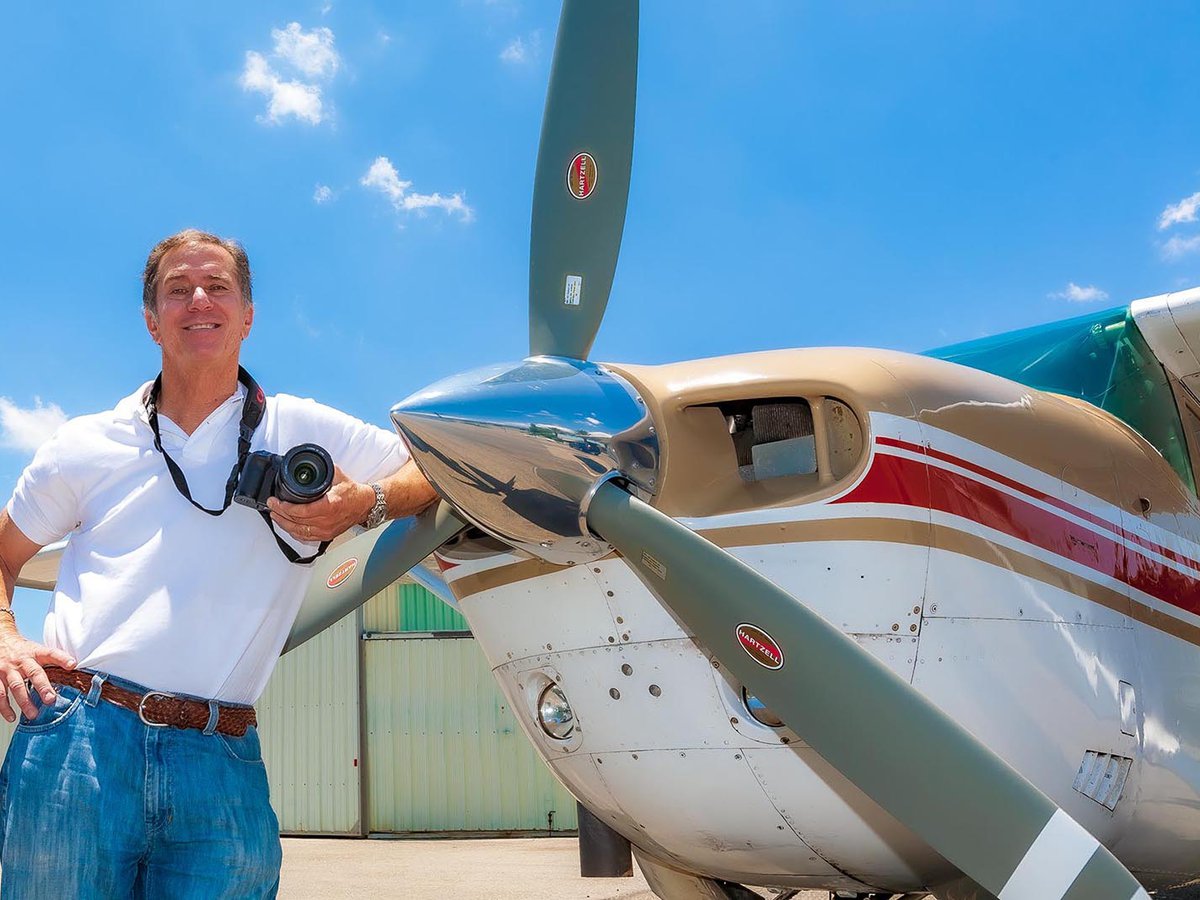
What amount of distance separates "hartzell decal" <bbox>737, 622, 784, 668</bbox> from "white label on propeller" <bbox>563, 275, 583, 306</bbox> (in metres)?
1.25

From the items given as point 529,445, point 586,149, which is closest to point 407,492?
point 529,445

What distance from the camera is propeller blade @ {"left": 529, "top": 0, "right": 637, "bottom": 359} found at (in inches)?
141

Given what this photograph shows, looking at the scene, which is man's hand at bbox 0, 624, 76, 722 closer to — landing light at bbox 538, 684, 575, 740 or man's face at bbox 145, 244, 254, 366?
man's face at bbox 145, 244, 254, 366

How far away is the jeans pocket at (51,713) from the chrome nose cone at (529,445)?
1.04m

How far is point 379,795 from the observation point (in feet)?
54.3

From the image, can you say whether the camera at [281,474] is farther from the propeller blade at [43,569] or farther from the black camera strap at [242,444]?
the propeller blade at [43,569]

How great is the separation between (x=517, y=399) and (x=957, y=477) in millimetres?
1409

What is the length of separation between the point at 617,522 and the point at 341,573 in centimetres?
119

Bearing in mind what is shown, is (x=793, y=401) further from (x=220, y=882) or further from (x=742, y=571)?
(x=220, y=882)

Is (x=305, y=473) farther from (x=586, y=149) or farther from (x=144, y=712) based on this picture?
(x=586, y=149)

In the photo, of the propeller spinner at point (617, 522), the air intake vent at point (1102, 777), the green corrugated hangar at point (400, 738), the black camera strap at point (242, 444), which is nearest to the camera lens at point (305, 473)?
the black camera strap at point (242, 444)

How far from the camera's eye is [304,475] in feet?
8.54

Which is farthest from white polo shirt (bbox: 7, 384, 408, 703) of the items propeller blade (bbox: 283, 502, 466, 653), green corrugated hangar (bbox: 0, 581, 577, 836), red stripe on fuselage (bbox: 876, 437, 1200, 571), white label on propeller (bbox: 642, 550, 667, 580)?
green corrugated hangar (bbox: 0, 581, 577, 836)

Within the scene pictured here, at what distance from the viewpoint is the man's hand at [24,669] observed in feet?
7.88
